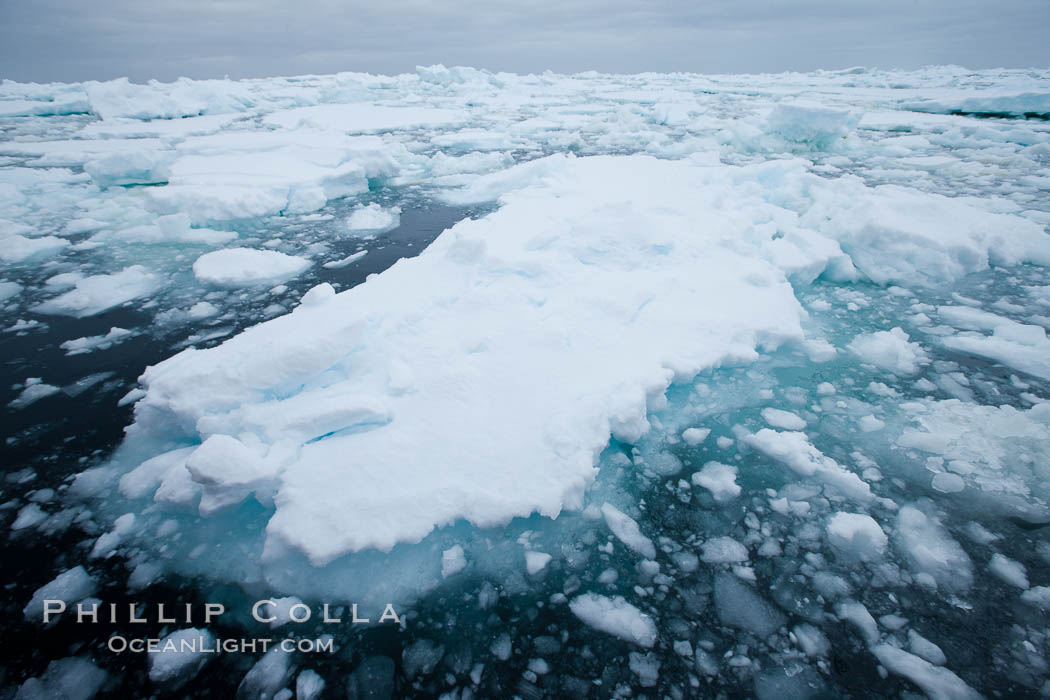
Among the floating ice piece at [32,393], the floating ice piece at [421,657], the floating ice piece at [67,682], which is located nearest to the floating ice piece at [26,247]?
the floating ice piece at [32,393]

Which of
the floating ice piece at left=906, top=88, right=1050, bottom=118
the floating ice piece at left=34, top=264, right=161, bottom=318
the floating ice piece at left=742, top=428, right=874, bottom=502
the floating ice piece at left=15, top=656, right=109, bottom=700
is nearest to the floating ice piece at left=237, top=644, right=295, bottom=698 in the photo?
the floating ice piece at left=15, top=656, right=109, bottom=700

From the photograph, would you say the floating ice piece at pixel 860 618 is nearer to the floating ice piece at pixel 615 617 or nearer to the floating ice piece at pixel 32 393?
the floating ice piece at pixel 615 617

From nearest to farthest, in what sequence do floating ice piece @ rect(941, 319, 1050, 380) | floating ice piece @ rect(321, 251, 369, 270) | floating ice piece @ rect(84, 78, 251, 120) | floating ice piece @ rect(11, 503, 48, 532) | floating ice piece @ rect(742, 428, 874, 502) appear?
floating ice piece @ rect(11, 503, 48, 532)
floating ice piece @ rect(742, 428, 874, 502)
floating ice piece @ rect(941, 319, 1050, 380)
floating ice piece @ rect(321, 251, 369, 270)
floating ice piece @ rect(84, 78, 251, 120)

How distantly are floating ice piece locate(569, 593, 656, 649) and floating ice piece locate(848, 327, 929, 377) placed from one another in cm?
232

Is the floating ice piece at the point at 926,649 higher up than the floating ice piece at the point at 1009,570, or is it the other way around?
the floating ice piece at the point at 1009,570

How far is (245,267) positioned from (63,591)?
299 cm

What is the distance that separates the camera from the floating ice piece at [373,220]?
5.29m

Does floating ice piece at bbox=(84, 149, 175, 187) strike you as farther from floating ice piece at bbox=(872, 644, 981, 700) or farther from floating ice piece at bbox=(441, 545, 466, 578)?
floating ice piece at bbox=(872, 644, 981, 700)

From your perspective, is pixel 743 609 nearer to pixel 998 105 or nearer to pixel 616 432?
pixel 616 432

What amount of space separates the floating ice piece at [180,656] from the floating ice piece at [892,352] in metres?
3.58

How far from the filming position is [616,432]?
216cm

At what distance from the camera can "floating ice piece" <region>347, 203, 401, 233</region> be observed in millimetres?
5293

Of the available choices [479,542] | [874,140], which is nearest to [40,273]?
[479,542]

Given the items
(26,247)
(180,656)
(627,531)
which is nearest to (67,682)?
(180,656)
